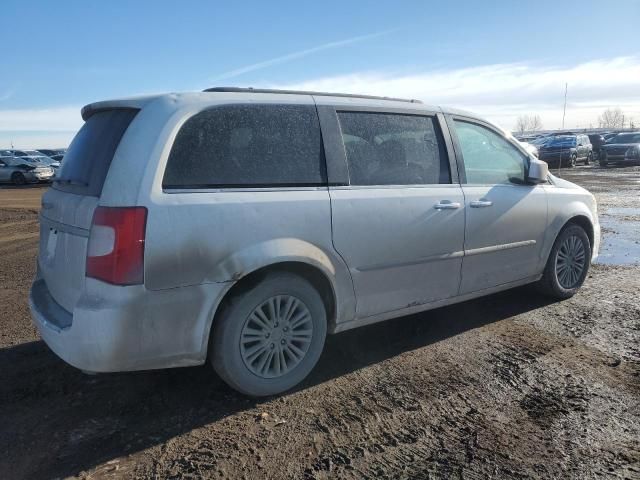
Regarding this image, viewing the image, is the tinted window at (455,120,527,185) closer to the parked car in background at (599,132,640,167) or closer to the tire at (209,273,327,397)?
the tire at (209,273,327,397)

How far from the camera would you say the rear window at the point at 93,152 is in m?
3.11

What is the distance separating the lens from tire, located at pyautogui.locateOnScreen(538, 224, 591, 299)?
5152mm

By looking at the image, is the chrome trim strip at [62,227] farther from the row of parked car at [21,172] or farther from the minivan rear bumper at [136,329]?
the row of parked car at [21,172]

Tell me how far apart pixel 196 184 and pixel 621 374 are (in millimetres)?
3086

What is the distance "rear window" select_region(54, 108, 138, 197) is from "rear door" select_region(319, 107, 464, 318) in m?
1.31

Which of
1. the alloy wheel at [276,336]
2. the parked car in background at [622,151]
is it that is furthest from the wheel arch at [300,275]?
the parked car in background at [622,151]

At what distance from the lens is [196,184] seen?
3.06 metres

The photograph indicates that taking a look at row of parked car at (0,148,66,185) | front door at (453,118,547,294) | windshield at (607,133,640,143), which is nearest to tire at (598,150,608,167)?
windshield at (607,133,640,143)

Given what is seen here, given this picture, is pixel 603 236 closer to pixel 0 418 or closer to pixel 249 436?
pixel 249 436

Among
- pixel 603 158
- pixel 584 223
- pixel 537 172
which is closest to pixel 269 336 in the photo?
pixel 537 172

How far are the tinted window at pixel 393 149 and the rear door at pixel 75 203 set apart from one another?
1.48 m

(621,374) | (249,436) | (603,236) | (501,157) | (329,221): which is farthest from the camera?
(603,236)

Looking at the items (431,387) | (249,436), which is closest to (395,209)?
(431,387)

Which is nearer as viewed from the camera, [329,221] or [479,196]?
[329,221]
